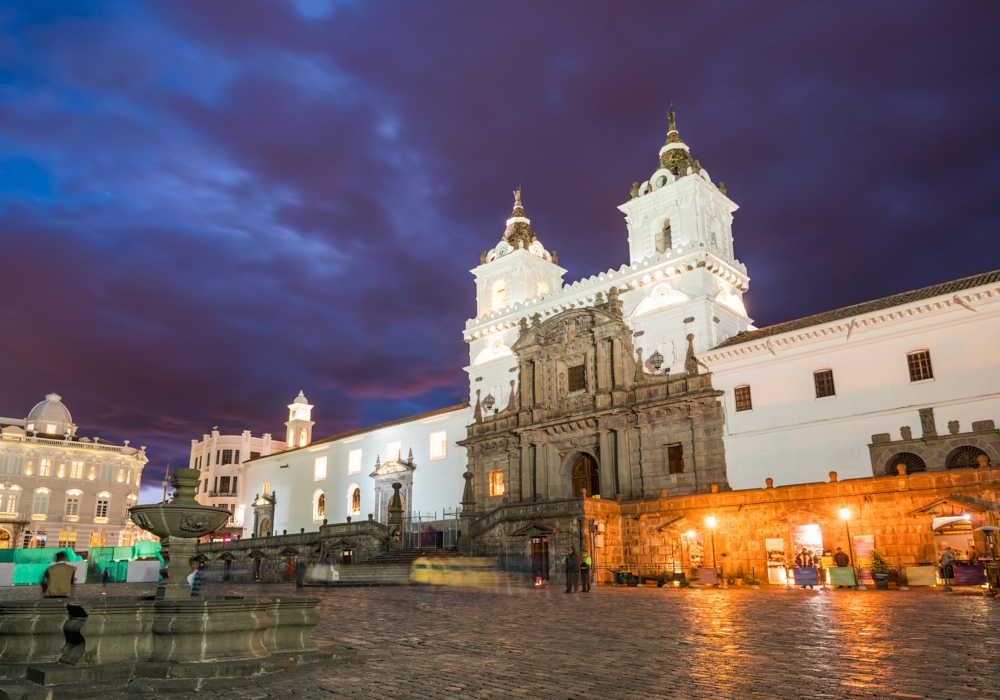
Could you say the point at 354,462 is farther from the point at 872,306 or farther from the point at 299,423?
the point at 872,306

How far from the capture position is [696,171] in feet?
136

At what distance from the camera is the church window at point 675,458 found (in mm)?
35438

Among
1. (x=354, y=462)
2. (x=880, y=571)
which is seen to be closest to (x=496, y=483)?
(x=354, y=462)

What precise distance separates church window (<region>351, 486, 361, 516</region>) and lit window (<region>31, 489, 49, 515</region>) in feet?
127

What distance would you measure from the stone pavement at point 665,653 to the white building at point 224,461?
2863 inches

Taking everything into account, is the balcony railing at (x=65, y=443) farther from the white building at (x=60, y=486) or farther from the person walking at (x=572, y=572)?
the person walking at (x=572, y=572)

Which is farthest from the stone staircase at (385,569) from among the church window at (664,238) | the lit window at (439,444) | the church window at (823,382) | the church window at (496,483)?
the church window at (664,238)

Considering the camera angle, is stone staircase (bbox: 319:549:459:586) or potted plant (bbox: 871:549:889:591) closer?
potted plant (bbox: 871:549:889:591)

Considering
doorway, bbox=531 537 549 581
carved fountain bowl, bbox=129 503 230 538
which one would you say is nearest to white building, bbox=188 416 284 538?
doorway, bbox=531 537 549 581

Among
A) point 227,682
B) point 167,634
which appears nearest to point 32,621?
point 167,634

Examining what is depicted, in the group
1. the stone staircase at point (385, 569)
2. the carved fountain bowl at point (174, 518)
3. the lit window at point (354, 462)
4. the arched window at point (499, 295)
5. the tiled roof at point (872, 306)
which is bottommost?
the stone staircase at point (385, 569)

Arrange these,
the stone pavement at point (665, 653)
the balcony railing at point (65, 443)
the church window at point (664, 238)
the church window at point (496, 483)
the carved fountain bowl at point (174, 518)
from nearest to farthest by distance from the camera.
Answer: the stone pavement at point (665, 653)
the carved fountain bowl at point (174, 518)
the church window at point (664, 238)
the church window at point (496, 483)
the balcony railing at point (65, 443)

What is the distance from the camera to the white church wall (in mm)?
27812

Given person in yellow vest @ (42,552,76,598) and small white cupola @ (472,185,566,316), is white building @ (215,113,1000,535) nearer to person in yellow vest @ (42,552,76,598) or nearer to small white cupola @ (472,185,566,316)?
small white cupola @ (472,185,566,316)
